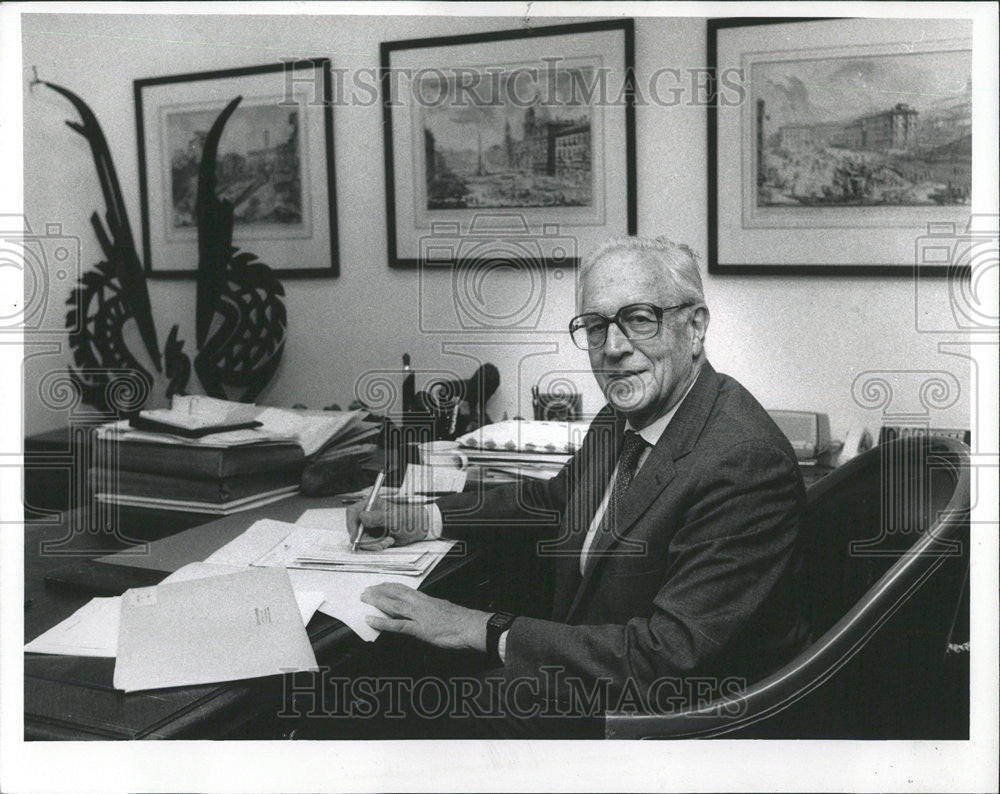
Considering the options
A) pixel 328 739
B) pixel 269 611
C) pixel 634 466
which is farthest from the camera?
pixel 634 466

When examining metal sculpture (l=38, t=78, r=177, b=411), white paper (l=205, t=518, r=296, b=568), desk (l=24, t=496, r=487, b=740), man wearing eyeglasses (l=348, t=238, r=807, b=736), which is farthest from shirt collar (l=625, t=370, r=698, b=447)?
metal sculpture (l=38, t=78, r=177, b=411)

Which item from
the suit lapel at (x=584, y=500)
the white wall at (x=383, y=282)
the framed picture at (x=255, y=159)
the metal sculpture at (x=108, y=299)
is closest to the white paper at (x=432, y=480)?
the suit lapel at (x=584, y=500)

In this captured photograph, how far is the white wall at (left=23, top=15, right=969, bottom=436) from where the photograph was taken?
175 cm

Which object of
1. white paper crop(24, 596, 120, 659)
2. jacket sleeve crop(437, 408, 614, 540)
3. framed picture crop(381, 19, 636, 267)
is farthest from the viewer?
framed picture crop(381, 19, 636, 267)

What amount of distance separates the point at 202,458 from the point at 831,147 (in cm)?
134

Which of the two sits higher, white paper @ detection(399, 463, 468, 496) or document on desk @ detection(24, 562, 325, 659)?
white paper @ detection(399, 463, 468, 496)

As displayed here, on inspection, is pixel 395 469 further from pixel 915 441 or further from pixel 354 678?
pixel 915 441

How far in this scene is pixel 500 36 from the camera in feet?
6.17

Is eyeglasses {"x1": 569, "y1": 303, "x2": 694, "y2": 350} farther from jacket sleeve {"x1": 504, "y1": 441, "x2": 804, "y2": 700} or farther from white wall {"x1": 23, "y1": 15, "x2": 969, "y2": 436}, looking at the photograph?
white wall {"x1": 23, "y1": 15, "x2": 969, "y2": 436}

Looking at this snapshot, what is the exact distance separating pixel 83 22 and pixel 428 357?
993mm

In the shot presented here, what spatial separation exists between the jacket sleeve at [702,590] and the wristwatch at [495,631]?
0.02 metres

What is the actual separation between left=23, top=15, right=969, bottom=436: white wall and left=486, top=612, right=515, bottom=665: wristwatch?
88 centimetres

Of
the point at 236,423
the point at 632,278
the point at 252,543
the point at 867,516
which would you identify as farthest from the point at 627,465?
the point at 236,423

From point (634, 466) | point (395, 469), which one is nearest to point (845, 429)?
point (634, 466)
